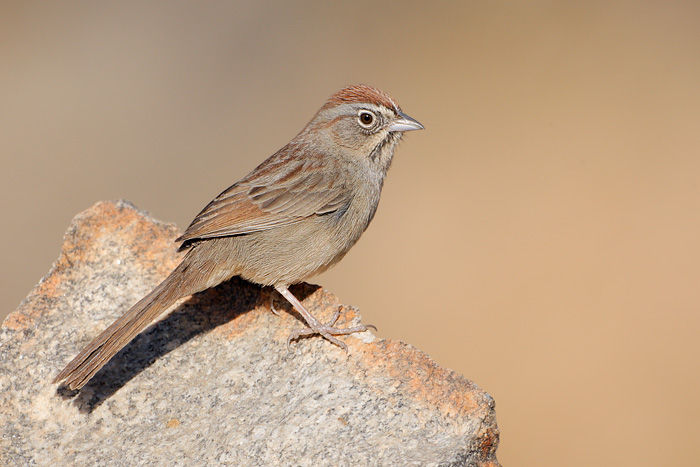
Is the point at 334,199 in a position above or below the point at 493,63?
below

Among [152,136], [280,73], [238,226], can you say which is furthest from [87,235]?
[280,73]

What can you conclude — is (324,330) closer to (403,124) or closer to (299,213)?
(299,213)

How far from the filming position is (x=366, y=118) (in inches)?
204

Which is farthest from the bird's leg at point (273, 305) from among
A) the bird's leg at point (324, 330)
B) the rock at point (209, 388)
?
the bird's leg at point (324, 330)

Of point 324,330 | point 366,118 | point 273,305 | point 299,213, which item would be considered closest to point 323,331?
point 324,330

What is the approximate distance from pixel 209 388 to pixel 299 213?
4.11 ft

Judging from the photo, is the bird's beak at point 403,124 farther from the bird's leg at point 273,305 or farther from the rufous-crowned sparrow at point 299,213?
the bird's leg at point 273,305

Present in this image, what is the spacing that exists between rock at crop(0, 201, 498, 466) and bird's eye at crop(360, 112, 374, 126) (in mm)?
1185

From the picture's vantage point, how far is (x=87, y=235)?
4.93m

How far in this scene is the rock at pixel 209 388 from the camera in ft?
11.7

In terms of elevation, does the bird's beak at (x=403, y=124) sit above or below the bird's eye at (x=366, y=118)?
below

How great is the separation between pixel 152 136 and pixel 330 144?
627 centimetres

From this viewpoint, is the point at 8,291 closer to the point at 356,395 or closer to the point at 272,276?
the point at 272,276

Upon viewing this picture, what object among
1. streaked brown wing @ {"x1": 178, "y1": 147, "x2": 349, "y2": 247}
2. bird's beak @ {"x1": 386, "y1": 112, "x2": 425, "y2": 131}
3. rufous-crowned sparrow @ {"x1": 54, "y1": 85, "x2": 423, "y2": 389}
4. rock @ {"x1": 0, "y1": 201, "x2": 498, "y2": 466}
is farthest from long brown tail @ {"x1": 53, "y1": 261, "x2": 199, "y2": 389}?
bird's beak @ {"x1": 386, "y1": 112, "x2": 425, "y2": 131}
